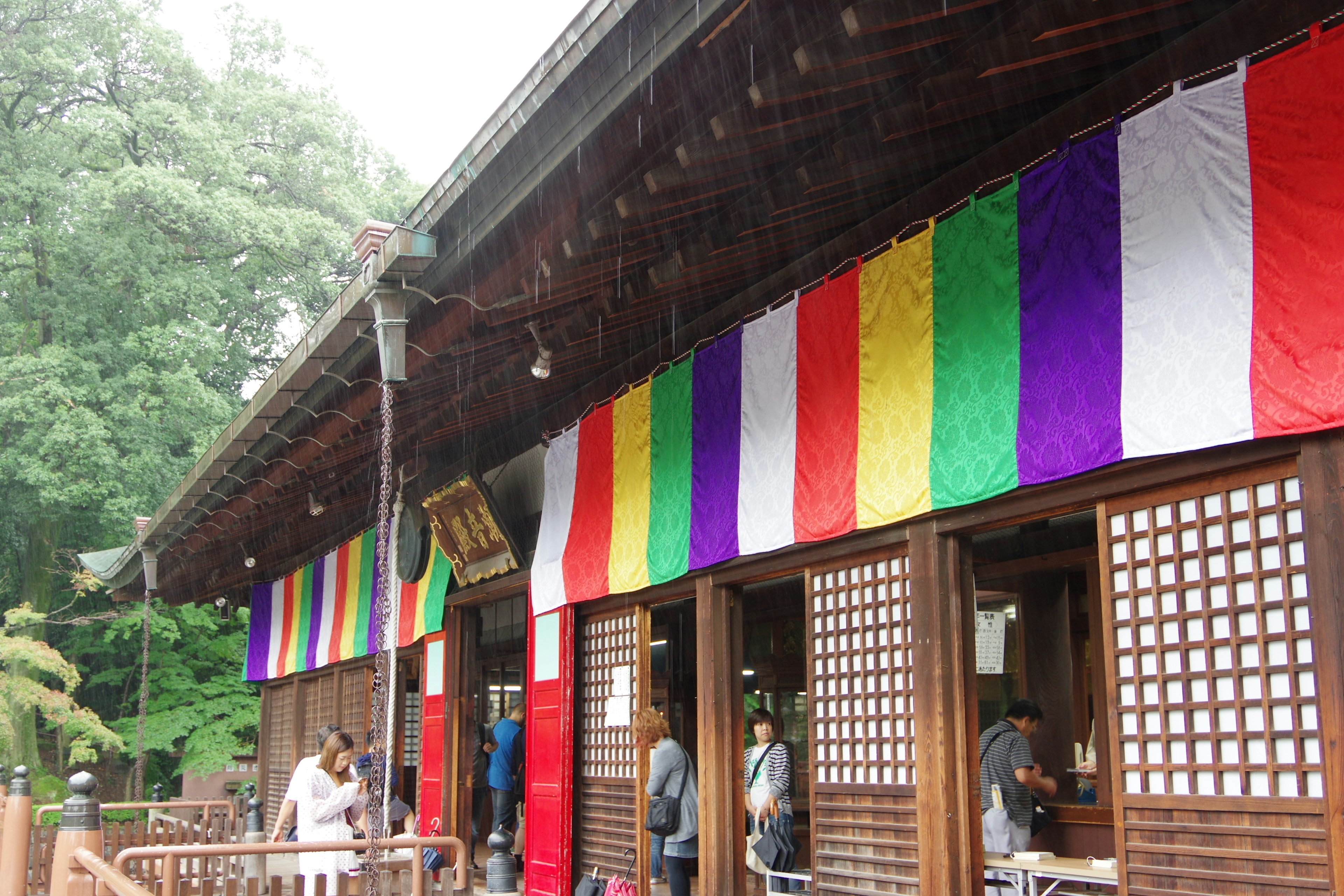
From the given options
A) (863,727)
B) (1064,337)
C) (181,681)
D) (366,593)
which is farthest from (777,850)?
(181,681)

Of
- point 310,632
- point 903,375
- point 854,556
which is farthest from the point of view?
point 310,632

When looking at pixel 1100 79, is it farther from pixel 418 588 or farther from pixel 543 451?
pixel 418 588

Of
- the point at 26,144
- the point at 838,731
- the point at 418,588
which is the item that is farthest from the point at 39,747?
the point at 838,731

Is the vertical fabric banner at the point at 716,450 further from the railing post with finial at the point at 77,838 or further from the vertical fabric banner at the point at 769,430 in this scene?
the railing post with finial at the point at 77,838

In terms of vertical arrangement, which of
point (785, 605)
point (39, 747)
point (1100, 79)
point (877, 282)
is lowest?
point (39, 747)

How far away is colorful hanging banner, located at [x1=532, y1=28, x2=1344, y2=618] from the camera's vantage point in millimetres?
4145

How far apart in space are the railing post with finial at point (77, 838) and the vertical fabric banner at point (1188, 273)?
4477mm

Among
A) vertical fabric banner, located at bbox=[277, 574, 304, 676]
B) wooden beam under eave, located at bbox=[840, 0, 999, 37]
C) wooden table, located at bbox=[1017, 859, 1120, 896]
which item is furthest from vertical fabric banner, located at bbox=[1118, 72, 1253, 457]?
vertical fabric banner, located at bbox=[277, 574, 304, 676]

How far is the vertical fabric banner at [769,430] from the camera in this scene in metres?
6.69

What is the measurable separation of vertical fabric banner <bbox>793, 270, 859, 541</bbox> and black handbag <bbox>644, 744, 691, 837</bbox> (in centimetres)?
226

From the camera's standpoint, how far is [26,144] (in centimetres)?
2556

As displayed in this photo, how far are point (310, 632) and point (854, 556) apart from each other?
11.7m

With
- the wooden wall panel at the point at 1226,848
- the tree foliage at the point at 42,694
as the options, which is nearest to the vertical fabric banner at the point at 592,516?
the wooden wall panel at the point at 1226,848

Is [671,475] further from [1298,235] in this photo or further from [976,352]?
[1298,235]
